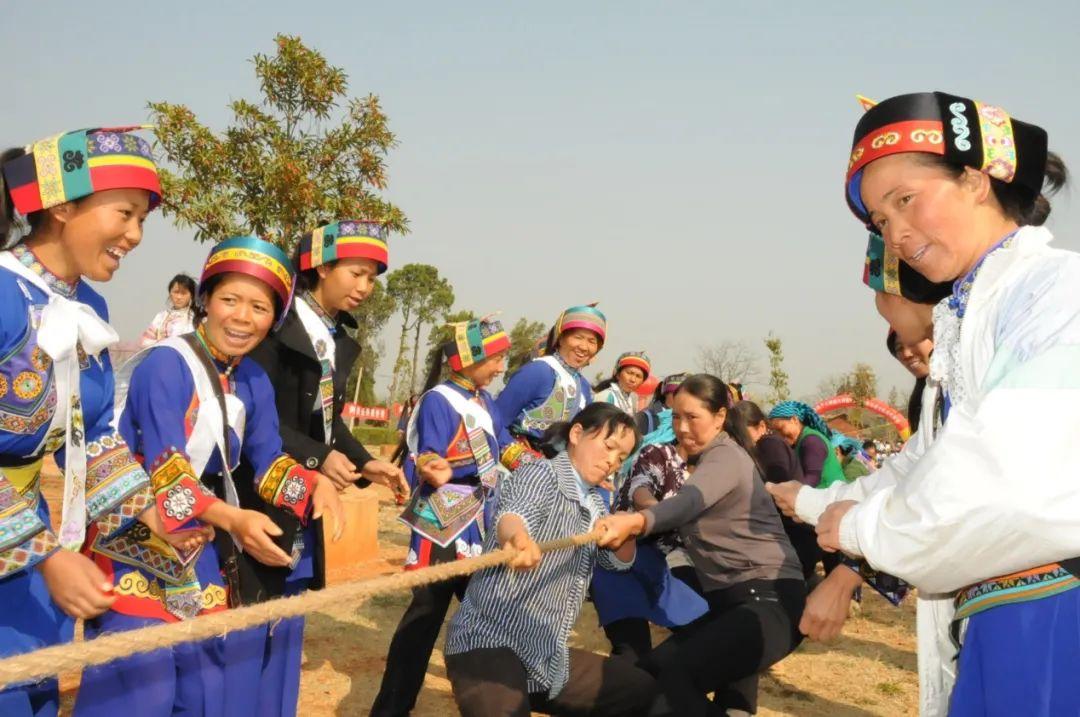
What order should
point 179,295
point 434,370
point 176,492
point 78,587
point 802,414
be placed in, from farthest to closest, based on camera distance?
point 179,295, point 802,414, point 434,370, point 176,492, point 78,587

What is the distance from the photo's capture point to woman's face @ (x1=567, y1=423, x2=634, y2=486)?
3586 millimetres

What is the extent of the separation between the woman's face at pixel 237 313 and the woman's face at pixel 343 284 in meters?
0.94

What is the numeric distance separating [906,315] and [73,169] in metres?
2.79

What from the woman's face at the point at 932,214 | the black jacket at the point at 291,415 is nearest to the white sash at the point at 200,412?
the black jacket at the point at 291,415

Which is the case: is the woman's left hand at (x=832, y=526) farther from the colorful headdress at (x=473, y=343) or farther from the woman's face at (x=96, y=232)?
the colorful headdress at (x=473, y=343)

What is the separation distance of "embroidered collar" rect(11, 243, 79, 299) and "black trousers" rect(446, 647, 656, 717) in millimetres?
1789

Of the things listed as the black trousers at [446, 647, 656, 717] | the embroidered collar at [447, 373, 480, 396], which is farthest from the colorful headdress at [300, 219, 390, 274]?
the black trousers at [446, 647, 656, 717]

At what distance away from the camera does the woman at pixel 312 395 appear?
3357mm

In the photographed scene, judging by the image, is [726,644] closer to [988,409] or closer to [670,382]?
[988,409]

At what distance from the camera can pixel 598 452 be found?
11.8 ft

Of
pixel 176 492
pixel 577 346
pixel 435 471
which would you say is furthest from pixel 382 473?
pixel 577 346

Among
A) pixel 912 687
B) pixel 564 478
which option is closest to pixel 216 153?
pixel 564 478

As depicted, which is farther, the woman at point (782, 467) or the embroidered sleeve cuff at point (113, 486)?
the woman at point (782, 467)

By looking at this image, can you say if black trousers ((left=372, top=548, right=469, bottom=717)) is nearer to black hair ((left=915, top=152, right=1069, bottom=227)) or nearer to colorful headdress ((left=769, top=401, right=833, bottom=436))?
black hair ((left=915, top=152, right=1069, bottom=227))
